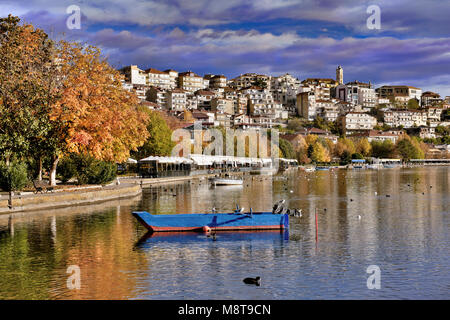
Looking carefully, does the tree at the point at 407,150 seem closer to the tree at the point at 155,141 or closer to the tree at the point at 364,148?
the tree at the point at 364,148

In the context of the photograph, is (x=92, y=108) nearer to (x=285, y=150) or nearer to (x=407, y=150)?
(x=285, y=150)

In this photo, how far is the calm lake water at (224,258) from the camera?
18.3m

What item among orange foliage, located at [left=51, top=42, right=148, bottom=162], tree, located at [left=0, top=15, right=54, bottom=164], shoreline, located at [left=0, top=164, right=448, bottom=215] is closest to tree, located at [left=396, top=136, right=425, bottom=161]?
shoreline, located at [left=0, top=164, right=448, bottom=215]

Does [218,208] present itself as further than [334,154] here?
No

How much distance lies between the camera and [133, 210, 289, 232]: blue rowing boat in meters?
29.1

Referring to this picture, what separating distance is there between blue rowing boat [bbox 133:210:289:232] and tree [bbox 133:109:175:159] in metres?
52.4

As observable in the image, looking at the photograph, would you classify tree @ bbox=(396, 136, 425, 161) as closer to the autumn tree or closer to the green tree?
the autumn tree

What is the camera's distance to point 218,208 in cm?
4388

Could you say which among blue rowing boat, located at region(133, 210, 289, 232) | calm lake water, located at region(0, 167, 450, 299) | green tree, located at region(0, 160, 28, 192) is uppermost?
green tree, located at region(0, 160, 28, 192)

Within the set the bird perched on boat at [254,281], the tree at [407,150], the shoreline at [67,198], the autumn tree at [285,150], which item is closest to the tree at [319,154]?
the autumn tree at [285,150]

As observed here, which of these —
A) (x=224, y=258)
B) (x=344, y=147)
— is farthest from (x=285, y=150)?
(x=224, y=258)
